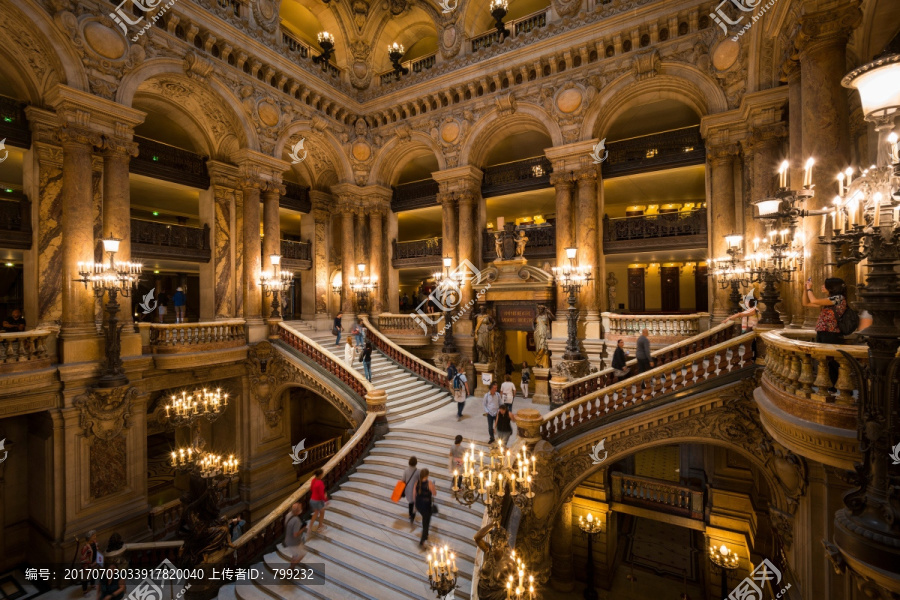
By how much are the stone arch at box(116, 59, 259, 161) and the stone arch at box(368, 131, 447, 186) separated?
551 centimetres

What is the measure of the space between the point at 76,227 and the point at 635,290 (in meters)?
22.3

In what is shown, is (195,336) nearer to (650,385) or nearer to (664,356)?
(650,385)

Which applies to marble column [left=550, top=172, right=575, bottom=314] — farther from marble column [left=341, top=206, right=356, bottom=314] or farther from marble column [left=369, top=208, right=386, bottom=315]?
marble column [left=341, top=206, right=356, bottom=314]

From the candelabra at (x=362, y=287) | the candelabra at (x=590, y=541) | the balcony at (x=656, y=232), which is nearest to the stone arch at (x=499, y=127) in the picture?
the balcony at (x=656, y=232)

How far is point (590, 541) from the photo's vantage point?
12016 mm

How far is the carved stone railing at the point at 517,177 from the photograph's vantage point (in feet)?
53.7

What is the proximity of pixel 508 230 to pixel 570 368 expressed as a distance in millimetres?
5920

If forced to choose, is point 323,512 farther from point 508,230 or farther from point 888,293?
point 508,230

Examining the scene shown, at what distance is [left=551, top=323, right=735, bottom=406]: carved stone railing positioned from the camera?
9.84 meters

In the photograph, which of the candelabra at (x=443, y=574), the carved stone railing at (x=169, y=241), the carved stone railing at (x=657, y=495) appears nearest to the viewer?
the candelabra at (x=443, y=574)

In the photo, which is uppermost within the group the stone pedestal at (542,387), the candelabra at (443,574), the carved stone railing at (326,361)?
the carved stone railing at (326,361)

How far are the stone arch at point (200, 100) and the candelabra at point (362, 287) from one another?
6621 mm

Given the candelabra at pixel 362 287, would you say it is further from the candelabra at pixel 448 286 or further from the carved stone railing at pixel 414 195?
the candelabra at pixel 448 286

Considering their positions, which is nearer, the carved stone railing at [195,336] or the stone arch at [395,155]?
the carved stone railing at [195,336]
